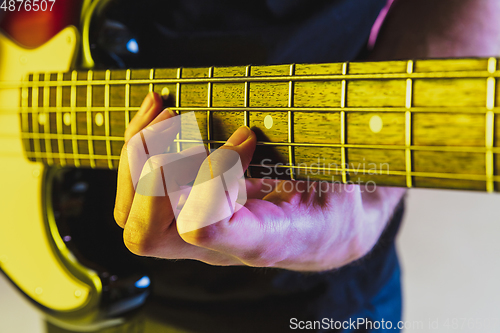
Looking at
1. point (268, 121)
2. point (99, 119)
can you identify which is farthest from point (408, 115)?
point (99, 119)

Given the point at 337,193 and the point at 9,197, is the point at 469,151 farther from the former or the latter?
the point at 9,197

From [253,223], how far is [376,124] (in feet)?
0.48

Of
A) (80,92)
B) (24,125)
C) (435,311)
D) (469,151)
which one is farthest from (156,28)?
(435,311)

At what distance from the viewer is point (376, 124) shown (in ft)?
0.93

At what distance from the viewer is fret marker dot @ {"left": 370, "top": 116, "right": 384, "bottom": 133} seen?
11.1 inches

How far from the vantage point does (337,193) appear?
0.43m

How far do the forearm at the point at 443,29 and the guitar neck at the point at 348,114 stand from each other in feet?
1.14

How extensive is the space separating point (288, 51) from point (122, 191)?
34cm

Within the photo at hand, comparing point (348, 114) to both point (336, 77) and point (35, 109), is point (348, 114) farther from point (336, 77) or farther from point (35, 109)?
point (35, 109)

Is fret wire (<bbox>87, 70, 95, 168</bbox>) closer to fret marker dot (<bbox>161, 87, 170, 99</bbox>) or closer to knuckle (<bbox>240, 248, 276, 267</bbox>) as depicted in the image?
fret marker dot (<bbox>161, 87, 170, 99</bbox>)

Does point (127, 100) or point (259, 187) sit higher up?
point (127, 100)

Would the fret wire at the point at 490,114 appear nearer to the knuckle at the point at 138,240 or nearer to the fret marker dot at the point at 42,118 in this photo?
the knuckle at the point at 138,240

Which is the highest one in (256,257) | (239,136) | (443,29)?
(443,29)

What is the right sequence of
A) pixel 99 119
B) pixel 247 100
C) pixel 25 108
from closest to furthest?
pixel 247 100 → pixel 99 119 → pixel 25 108
